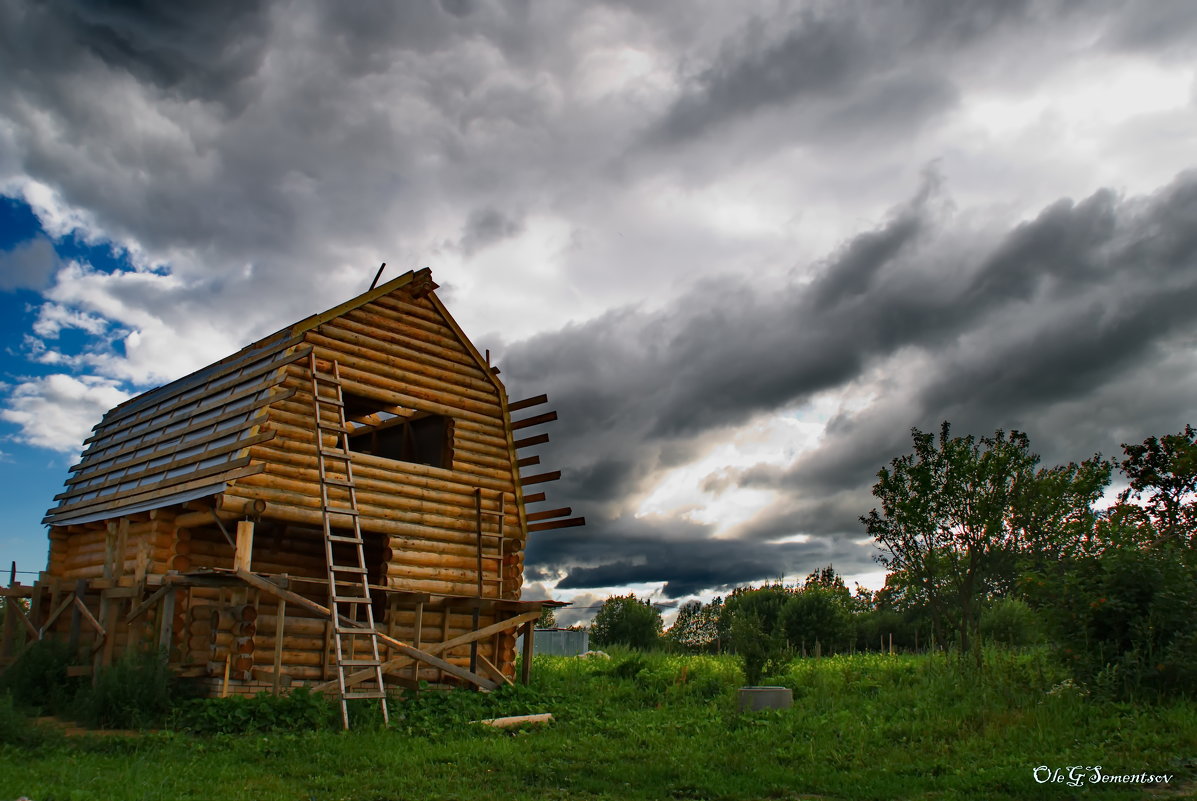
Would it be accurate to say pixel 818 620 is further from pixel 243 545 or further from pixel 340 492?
pixel 243 545

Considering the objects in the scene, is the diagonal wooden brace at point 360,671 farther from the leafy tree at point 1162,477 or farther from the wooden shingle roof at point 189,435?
the leafy tree at point 1162,477

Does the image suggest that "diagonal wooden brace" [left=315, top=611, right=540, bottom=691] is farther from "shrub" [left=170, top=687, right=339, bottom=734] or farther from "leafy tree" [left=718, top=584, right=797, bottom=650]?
"leafy tree" [left=718, top=584, right=797, bottom=650]

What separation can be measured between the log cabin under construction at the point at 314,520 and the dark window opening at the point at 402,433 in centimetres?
7

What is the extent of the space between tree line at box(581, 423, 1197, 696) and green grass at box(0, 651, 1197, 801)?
0.96 metres

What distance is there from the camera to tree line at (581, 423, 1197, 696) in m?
12.9

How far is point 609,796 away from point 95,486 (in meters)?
14.9

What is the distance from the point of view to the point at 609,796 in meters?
9.05

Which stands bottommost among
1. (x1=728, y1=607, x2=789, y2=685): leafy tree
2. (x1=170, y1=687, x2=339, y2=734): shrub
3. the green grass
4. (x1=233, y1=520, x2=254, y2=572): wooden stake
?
the green grass

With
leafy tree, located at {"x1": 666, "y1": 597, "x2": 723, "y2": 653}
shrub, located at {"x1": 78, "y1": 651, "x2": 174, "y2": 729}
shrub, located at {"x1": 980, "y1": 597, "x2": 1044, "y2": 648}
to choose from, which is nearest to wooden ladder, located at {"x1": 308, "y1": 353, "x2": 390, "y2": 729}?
shrub, located at {"x1": 78, "y1": 651, "x2": 174, "y2": 729}

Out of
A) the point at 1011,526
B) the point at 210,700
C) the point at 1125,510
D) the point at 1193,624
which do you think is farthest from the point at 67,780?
the point at 1125,510

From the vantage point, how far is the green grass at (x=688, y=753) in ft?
29.7

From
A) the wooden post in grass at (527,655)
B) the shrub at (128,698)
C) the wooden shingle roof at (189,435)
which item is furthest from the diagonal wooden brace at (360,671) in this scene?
the shrub at (128,698)

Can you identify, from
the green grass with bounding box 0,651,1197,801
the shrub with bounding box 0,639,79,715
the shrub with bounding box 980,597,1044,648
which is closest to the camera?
the green grass with bounding box 0,651,1197,801

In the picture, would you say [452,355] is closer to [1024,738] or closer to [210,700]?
[210,700]
